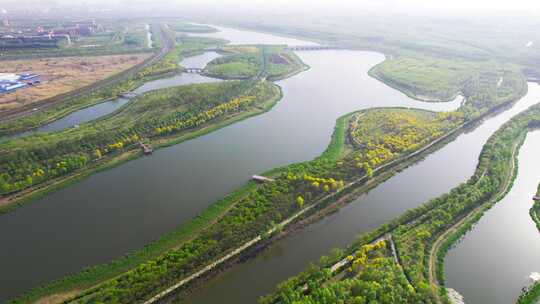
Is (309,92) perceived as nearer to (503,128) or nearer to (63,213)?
(503,128)

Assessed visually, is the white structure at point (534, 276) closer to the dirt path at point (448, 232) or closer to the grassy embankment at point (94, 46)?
the dirt path at point (448, 232)

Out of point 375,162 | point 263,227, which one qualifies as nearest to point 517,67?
point 375,162

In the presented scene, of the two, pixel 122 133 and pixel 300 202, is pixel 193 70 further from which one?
pixel 300 202

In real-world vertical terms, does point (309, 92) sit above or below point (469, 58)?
below

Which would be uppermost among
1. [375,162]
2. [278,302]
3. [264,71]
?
[264,71]

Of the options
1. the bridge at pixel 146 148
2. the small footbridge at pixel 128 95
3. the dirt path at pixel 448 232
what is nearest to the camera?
the dirt path at pixel 448 232

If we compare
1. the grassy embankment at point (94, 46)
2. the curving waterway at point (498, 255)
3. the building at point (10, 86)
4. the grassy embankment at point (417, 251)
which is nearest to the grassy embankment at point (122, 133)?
the building at point (10, 86)

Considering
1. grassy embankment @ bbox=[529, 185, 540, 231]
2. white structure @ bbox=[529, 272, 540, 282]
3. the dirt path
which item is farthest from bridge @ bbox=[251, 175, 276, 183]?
grassy embankment @ bbox=[529, 185, 540, 231]
